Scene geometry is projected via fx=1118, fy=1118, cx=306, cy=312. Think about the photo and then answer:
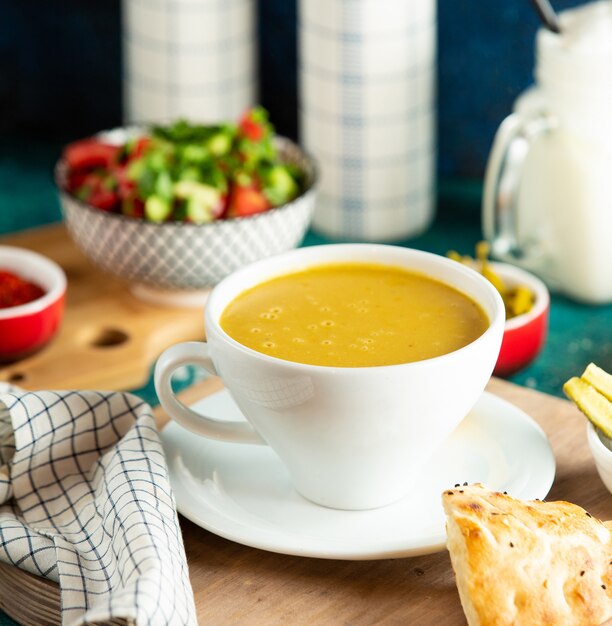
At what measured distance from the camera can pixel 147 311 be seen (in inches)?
58.3

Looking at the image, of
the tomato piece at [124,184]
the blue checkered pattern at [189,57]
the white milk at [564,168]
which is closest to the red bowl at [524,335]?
the white milk at [564,168]

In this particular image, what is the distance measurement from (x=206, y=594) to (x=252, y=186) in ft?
2.53

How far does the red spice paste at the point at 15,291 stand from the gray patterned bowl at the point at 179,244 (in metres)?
0.12

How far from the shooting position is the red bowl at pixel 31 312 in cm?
130

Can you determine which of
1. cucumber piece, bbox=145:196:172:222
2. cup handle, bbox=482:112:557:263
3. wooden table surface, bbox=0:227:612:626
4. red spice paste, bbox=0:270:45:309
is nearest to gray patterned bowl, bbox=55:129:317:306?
cucumber piece, bbox=145:196:172:222

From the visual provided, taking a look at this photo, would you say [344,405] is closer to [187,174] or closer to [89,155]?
[187,174]

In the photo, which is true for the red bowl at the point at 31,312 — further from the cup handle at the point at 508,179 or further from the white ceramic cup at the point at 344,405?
the cup handle at the point at 508,179

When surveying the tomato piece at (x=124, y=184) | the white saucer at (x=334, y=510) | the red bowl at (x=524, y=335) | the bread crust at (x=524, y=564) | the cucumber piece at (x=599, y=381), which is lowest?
the red bowl at (x=524, y=335)

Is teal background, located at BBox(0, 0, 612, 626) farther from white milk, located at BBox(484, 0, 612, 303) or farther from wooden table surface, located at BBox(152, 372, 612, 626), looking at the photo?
wooden table surface, located at BBox(152, 372, 612, 626)

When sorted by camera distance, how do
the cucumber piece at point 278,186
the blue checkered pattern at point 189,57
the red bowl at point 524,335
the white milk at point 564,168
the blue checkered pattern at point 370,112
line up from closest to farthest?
the red bowl at point 524,335, the white milk at point 564,168, the cucumber piece at point 278,186, the blue checkered pattern at point 370,112, the blue checkered pattern at point 189,57

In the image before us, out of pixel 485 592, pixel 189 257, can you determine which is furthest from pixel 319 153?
pixel 485 592

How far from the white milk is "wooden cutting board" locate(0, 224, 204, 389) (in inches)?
18.0

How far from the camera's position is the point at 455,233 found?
176cm

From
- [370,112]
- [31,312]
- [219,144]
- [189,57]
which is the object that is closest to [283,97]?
[189,57]
